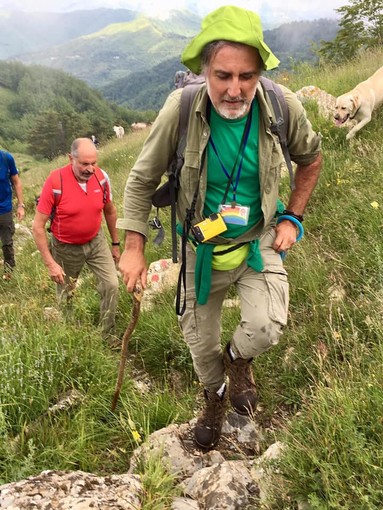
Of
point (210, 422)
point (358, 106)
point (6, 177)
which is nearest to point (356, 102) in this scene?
point (358, 106)

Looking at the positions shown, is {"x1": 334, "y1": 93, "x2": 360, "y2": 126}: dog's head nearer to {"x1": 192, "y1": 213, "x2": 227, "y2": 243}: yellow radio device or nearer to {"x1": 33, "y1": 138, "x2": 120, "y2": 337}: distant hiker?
{"x1": 33, "y1": 138, "x2": 120, "y2": 337}: distant hiker

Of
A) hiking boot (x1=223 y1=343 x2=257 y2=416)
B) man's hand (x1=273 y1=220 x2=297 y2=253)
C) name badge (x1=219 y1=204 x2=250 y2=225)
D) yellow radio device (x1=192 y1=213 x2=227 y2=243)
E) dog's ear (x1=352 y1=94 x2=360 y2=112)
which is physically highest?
dog's ear (x1=352 y1=94 x2=360 y2=112)

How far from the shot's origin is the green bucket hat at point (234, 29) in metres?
2.14

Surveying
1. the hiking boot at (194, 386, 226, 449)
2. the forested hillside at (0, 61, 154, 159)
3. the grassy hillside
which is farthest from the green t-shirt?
the forested hillside at (0, 61, 154, 159)

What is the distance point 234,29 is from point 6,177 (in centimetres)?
630

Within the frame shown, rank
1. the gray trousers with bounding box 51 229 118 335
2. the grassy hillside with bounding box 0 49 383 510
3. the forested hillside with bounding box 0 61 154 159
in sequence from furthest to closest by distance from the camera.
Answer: the forested hillside with bounding box 0 61 154 159 < the gray trousers with bounding box 51 229 118 335 < the grassy hillside with bounding box 0 49 383 510

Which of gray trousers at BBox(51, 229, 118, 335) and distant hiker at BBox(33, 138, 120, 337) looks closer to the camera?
distant hiker at BBox(33, 138, 120, 337)

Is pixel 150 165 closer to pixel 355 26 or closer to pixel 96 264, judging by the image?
pixel 96 264

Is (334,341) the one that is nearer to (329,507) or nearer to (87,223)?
(329,507)

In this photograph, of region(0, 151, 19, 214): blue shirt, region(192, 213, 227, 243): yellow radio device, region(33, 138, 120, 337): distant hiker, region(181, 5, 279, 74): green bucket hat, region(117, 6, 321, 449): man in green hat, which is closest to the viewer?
region(181, 5, 279, 74): green bucket hat

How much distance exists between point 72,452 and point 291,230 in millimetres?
1954

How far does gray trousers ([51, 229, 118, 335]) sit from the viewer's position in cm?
499

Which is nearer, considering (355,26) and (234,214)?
(234,214)

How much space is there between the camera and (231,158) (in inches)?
97.5
